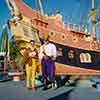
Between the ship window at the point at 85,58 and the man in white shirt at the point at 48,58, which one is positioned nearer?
the man in white shirt at the point at 48,58

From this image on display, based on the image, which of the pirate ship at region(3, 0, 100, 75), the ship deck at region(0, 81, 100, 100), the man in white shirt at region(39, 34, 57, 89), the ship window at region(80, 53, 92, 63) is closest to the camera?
the ship deck at region(0, 81, 100, 100)

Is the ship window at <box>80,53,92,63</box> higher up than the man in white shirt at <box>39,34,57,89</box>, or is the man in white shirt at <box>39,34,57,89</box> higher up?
the ship window at <box>80,53,92,63</box>

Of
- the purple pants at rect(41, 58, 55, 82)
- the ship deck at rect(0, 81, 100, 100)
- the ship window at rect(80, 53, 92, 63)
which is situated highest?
the ship window at rect(80, 53, 92, 63)

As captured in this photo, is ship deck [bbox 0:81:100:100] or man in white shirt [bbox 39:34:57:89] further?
man in white shirt [bbox 39:34:57:89]

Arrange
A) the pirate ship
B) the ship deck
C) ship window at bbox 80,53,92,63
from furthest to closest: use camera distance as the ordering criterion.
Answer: ship window at bbox 80,53,92,63 < the pirate ship < the ship deck

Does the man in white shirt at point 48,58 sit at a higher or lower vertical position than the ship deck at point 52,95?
higher

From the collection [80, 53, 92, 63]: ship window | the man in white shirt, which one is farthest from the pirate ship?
the man in white shirt

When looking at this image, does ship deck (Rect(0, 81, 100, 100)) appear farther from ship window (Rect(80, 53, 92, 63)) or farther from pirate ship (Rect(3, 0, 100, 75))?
ship window (Rect(80, 53, 92, 63))

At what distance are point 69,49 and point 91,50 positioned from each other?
136cm

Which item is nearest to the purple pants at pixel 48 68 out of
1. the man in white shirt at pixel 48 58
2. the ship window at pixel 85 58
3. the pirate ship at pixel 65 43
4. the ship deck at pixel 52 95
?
the man in white shirt at pixel 48 58

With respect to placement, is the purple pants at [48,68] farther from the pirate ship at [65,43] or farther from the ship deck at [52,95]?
the pirate ship at [65,43]

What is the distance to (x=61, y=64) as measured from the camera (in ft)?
61.6

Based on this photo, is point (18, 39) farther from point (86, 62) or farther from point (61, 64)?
point (86, 62)

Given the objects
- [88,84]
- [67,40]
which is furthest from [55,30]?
[88,84]
